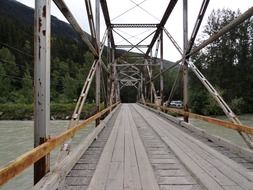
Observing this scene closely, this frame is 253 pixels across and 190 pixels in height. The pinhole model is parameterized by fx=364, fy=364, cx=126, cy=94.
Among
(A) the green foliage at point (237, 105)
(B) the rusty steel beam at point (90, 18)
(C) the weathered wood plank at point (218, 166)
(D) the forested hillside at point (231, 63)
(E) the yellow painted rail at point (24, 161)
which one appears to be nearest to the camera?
(E) the yellow painted rail at point (24, 161)

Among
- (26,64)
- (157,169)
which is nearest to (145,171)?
A: (157,169)

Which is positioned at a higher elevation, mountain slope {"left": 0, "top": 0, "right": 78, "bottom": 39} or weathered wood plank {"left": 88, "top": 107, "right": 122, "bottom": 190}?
mountain slope {"left": 0, "top": 0, "right": 78, "bottom": 39}

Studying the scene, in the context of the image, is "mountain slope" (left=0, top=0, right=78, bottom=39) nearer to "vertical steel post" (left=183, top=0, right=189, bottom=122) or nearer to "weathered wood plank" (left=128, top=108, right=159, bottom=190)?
"vertical steel post" (left=183, top=0, right=189, bottom=122)

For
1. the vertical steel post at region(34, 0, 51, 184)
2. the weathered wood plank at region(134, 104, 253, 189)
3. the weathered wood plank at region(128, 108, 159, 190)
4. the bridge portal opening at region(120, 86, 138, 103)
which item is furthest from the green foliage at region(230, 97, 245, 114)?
the bridge portal opening at region(120, 86, 138, 103)

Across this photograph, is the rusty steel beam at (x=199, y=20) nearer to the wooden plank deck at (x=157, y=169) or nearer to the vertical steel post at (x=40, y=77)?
the wooden plank deck at (x=157, y=169)

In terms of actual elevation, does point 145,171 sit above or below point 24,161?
below

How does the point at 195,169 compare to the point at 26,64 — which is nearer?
the point at 195,169

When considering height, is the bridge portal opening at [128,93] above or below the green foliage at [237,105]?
above

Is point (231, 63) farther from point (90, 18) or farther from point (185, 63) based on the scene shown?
point (90, 18)

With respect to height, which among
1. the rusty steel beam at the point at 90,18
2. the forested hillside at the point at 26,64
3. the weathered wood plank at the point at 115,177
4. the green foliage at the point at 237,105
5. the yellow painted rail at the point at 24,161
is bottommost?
the weathered wood plank at the point at 115,177

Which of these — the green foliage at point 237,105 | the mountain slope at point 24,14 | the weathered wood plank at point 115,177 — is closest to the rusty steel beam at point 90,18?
the weathered wood plank at point 115,177

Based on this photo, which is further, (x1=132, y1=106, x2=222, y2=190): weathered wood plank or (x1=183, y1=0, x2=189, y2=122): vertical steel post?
(x1=183, y1=0, x2=189, y2=122): vertical steel post

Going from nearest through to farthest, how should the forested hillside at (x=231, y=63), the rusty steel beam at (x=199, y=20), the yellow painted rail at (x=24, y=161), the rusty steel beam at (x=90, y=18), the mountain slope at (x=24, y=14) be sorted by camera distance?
the yellow painted rail at (x=24, y=161) < the rusty steel beam at (x=90, y=18) < the rusty steel beam at (x=199, y=20) < the forested hillside at (x=231, y=63) < the mountain slope at (x=24, y=14)

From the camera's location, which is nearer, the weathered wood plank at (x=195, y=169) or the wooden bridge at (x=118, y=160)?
the wooden bridge at (x=118, y=160)
